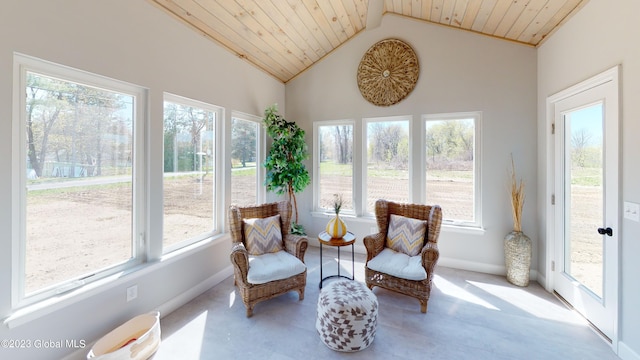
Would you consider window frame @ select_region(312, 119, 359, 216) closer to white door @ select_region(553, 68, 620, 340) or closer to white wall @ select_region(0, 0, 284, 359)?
white wall @ select_region(0, 0, 284, 359)

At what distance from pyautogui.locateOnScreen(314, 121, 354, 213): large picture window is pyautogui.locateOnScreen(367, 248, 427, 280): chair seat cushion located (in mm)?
1436

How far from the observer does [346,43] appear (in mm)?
4008

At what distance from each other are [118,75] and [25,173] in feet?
3.09

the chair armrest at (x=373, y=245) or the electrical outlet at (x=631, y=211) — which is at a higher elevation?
the electrical outlet at (x=631, y=211)

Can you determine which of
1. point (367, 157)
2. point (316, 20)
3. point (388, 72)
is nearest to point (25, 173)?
point (316, 20)

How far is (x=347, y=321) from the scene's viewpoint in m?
1.89

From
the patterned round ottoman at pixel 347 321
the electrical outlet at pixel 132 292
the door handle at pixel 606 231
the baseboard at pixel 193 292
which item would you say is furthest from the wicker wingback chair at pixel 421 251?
the electrical outlet at pixel 132 292

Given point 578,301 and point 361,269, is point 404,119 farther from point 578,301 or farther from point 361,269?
point 578,301

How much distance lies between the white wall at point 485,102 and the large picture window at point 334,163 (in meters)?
0.64

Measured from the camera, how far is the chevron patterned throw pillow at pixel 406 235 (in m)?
2.82

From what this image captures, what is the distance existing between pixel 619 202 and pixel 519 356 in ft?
4.52

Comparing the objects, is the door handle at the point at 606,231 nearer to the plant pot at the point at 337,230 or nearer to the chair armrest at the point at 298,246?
the plant pot at the point at 337,230

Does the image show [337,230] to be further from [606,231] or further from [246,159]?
[606,231]

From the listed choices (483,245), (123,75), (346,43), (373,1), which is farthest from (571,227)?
(123,75)
